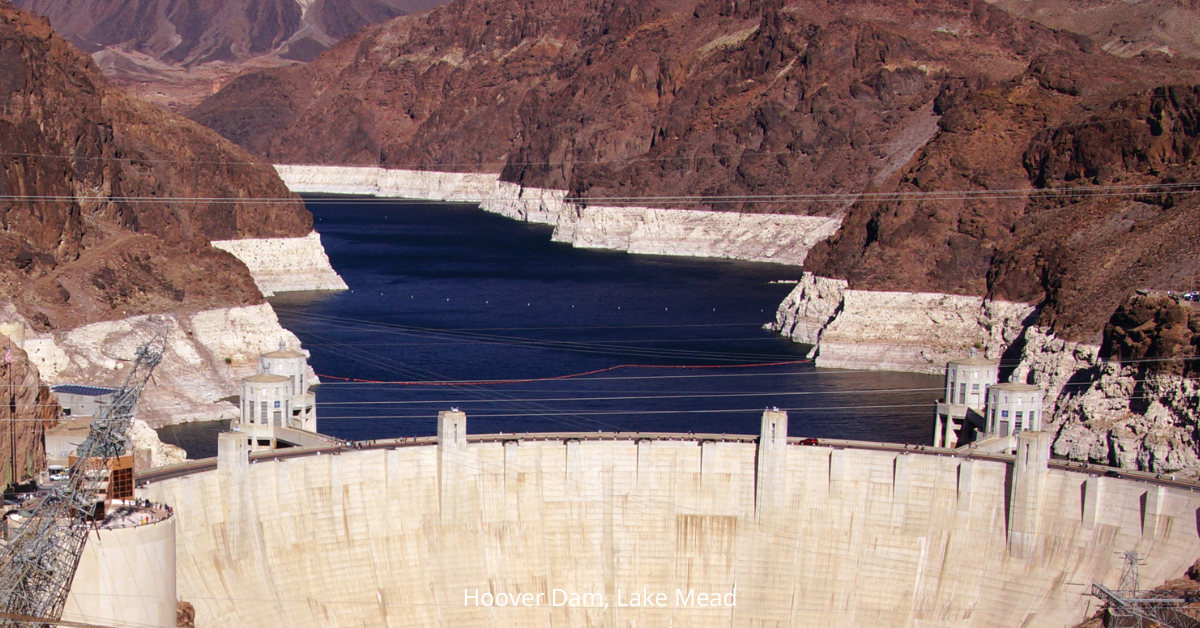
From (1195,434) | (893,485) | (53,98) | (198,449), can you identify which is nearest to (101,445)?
(893,485)

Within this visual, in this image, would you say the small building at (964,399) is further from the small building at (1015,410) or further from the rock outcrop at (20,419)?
the rock outcrop at (20,419)

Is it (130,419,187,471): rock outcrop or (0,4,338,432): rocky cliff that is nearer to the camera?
(130,419,187,471): rock outcrop

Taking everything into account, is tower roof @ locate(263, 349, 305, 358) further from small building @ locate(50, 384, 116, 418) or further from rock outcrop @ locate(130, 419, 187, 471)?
small building @ locate(50, 384, 116, 418)

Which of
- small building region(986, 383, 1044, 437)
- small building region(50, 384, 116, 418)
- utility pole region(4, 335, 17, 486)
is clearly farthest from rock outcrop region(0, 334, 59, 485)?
small building region(986, 383, 1044, 437)

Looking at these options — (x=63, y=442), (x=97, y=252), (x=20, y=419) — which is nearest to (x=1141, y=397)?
(x=20, y=419)

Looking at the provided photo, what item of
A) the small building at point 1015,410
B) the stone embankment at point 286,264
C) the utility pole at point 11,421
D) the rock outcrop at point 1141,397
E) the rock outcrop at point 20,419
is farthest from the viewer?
the stone embankment at point 286,264

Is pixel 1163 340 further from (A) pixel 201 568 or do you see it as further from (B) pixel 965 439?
(A) pixel 201 568

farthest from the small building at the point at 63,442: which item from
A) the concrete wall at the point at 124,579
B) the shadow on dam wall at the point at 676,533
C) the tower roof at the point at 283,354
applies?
the tower roof at the point at 283,354
